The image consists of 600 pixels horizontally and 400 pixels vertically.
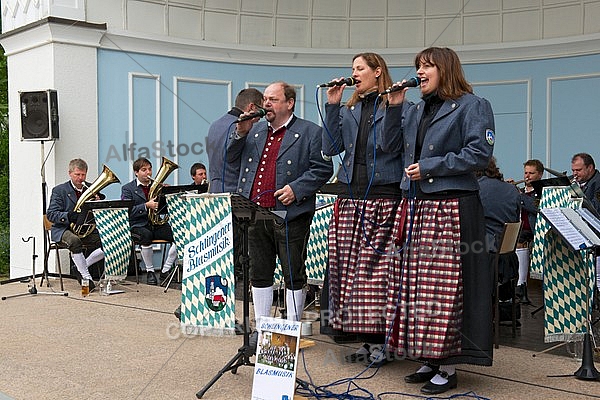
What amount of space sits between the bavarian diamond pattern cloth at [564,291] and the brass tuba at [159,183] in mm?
4952

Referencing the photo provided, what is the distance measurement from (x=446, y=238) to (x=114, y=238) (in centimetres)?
495

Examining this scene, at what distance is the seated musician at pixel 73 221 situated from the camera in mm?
8309

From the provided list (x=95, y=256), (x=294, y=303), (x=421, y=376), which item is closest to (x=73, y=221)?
(x=95, y=256)

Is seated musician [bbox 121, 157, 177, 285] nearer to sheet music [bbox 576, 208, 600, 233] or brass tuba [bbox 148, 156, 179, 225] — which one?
brass tuba [bbox 148, 156, 179, 225]

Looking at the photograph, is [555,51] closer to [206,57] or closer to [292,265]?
[206,57]

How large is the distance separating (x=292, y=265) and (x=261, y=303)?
0.34 metres

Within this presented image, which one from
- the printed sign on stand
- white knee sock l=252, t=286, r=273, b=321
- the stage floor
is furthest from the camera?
white knee sock l=252, t=286, r=273, b=321

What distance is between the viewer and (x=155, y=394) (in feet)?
13.9

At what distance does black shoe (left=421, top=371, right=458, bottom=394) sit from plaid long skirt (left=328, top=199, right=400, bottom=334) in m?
0.38

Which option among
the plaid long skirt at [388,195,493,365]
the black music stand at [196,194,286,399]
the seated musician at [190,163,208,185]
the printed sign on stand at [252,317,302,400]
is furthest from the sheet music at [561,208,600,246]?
the seated musician at [190,163,208,185]

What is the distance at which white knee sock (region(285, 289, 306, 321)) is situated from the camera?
5195 millimetres

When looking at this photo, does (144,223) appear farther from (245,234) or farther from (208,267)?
(245,234)

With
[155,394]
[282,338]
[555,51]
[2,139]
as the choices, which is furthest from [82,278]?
[2,139]

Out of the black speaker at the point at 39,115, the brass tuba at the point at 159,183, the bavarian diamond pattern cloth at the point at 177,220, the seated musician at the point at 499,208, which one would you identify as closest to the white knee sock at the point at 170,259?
the brass tuba at the point at 159,183
